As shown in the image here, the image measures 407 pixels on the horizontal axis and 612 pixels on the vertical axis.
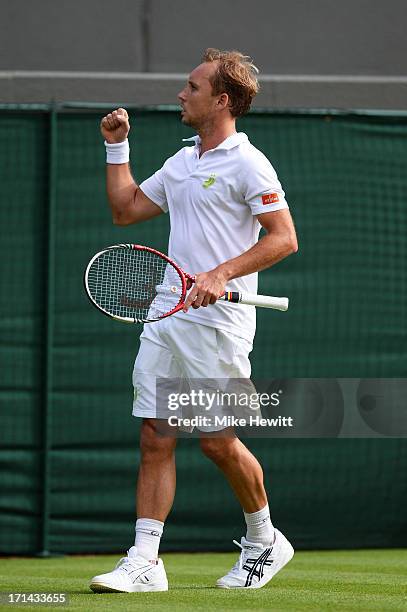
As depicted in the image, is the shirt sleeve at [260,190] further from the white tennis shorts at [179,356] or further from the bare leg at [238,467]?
the bare leg at [238,467]

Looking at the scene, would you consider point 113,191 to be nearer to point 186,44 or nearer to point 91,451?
point 91,451

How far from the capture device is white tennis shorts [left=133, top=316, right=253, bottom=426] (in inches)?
190

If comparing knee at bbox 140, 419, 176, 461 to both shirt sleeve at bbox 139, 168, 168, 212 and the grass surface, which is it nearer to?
the grass surface

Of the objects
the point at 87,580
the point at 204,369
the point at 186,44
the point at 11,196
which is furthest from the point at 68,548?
the point at 186,44

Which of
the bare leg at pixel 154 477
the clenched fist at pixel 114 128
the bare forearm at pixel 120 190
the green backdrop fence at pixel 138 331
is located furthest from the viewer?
the green backdrop fence at pixel 138 331

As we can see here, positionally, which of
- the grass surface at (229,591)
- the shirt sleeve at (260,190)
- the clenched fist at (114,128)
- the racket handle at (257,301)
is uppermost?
the clenched fist at (114,128)

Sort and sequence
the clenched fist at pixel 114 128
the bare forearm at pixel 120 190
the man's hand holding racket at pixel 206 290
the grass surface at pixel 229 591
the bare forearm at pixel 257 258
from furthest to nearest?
the bare forearm at pixel 120 190 → the clenched fist at pixel 114 128 → the bare forearm at pixel 257 258 → the man's hand holding racket at pixel 206 290 → the grass surface at pixel 229 591

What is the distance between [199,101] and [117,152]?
40 centimetres

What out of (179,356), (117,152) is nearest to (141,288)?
(179,356)

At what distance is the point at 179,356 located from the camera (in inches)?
191

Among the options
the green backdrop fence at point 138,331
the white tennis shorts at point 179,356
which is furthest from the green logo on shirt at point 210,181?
the green backdrop fence at point 138,331

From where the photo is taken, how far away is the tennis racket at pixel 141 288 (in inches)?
187

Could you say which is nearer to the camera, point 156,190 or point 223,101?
point 223,101

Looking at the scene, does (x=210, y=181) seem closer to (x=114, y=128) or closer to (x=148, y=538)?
(x=114, y=128)
